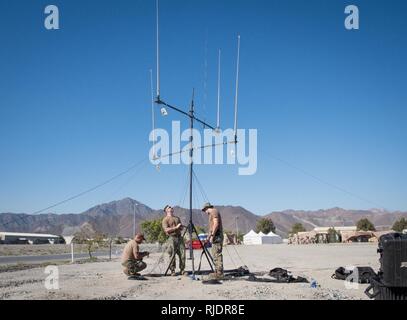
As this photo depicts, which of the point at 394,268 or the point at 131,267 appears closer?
the point at 394,268

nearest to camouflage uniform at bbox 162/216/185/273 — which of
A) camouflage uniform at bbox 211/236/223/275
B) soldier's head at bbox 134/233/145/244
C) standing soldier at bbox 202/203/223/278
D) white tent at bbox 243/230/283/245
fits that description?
soldier's head at bbox 134/233/145/244

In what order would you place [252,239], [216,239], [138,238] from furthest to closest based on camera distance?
1. [252,239]
2. [138,238]
3. [216,239]

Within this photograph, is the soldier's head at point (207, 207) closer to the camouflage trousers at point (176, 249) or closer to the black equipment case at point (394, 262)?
the camouflage trousers at point (176, 249)

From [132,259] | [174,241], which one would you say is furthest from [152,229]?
[132,259]

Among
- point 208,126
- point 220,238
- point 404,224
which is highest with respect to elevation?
point 208,126

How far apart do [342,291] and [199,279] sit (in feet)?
14.0

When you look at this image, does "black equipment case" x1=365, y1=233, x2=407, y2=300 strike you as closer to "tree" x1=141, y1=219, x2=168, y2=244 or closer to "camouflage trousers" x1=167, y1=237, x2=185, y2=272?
"camouflage trousers" x1=167, y1=237, x2=185, y2=272

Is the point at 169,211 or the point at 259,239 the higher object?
the point at 169,211

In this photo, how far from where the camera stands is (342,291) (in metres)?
10.8

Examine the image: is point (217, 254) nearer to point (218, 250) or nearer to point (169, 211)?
point (218, 250)

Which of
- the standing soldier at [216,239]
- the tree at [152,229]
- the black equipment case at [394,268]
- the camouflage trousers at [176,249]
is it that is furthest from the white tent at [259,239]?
the black equipment case at [394,268]

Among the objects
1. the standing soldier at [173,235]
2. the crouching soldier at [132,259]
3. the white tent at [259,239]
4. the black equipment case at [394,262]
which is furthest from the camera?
the white tent at [259,239]
